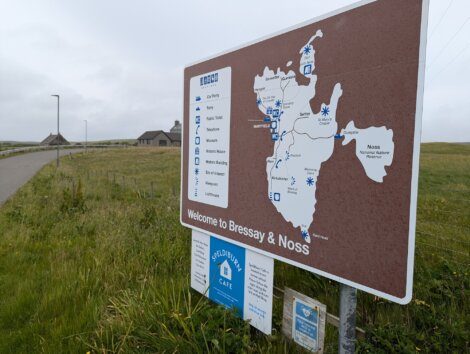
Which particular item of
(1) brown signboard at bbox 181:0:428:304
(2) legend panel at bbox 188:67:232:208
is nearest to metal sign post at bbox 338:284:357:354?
(1) brown signboard at bbox 181:0:428:304

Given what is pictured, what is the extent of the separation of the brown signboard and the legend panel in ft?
0.06

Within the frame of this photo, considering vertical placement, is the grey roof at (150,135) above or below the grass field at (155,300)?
above

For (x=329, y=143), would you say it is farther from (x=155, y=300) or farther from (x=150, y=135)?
(x=150, y=135)

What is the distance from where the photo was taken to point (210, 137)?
3227mm

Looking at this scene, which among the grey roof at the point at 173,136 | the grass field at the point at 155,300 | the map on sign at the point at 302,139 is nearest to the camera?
the map on sign at the point at 302,139

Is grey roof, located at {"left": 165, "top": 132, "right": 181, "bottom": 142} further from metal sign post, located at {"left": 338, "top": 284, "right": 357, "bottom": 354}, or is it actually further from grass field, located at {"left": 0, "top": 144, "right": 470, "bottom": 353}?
metal sign post, located at {"left": 338, "top": 284, "right": 357, "bottom": 354}

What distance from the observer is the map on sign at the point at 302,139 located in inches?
75.2

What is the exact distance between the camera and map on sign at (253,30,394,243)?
1909mm

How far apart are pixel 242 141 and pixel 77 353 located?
2.30 metres

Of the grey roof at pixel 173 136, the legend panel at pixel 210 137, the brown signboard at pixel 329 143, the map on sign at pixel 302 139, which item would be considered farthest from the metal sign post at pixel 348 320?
the grey roof at pixel 173 136

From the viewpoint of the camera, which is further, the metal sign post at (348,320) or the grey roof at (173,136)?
the grey roof at (173,136)

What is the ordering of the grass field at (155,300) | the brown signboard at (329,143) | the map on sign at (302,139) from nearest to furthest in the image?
1. the brown signboard at (329,143)
2. the map on sign at (302,139)
3. the grass field at (155,300)

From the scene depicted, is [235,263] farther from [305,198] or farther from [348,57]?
[348,57]

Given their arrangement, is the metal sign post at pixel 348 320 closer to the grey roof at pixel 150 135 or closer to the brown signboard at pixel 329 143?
the brown signboard at pixel 329 143
